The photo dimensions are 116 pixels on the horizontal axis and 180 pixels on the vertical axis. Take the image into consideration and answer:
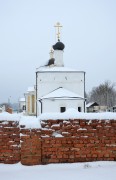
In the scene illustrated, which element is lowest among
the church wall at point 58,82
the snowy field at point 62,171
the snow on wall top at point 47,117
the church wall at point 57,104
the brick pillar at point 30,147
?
the snowy field at point 62,171

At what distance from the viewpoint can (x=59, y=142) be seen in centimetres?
484

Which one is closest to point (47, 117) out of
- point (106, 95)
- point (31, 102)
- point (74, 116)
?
point (74, 116)

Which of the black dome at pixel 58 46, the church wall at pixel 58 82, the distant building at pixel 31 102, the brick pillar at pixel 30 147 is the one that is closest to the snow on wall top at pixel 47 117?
the brick pillar at pixel 30 147

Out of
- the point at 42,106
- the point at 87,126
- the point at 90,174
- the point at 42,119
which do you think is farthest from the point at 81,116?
the point at 42,106

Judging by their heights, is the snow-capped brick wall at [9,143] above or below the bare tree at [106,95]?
below

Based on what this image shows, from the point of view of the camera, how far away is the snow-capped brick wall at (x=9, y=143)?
4711mm

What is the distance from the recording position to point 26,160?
4.68m

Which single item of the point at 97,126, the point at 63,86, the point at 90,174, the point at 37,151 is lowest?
the point at 90,174

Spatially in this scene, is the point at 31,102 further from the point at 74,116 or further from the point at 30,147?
the point at 30,147

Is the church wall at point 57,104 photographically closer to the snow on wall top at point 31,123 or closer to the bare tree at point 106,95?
the snow on wall top at point 31,123

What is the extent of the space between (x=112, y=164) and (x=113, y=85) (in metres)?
62.9

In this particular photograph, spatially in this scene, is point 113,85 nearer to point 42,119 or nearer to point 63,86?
point 63,86

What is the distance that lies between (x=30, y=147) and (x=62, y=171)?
0.64 metres

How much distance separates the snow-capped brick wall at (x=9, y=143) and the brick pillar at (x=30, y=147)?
0.10 meters
